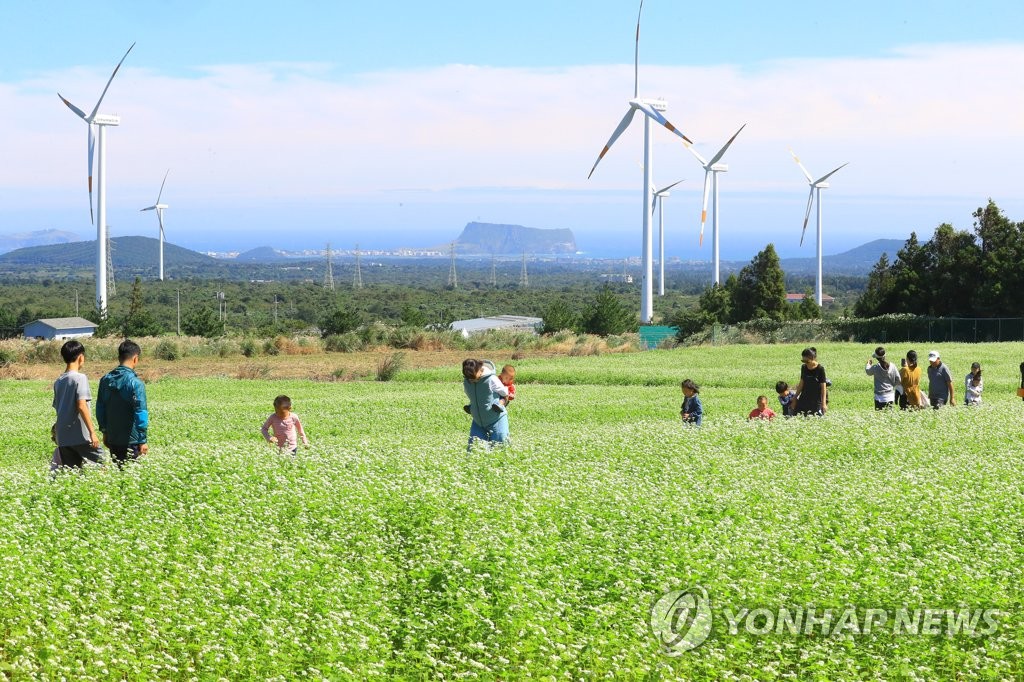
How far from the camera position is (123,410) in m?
12.9

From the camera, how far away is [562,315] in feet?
218

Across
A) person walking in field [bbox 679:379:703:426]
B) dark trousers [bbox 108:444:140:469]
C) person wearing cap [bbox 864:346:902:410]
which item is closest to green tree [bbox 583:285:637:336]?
person wearing cap [bbox 864:346:902:410]

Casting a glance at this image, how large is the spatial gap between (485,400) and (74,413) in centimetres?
526

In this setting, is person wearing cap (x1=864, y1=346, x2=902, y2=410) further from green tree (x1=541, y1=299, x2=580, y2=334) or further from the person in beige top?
green tree (x1=541, y1=299, x2=580, y2=334)

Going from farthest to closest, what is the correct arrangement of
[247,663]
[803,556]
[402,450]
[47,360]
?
[47,360]
[402,450]
[803,556]
[247,663]

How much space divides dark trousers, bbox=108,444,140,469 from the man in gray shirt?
8.1 inches

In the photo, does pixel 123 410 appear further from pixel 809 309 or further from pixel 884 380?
pixel 809 309

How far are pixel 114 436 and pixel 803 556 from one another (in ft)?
27.2

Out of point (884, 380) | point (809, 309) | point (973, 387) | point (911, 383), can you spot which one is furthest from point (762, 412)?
point (809, 309)

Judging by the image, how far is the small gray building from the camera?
94.1m

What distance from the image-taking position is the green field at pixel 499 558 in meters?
7.98

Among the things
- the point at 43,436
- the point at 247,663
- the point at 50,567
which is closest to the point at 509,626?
the point at 247,663

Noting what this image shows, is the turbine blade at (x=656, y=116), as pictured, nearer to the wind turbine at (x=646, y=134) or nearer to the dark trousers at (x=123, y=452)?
the wind turbine at (x=646, y=134)

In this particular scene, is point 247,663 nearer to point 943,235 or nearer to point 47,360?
point 47,360
